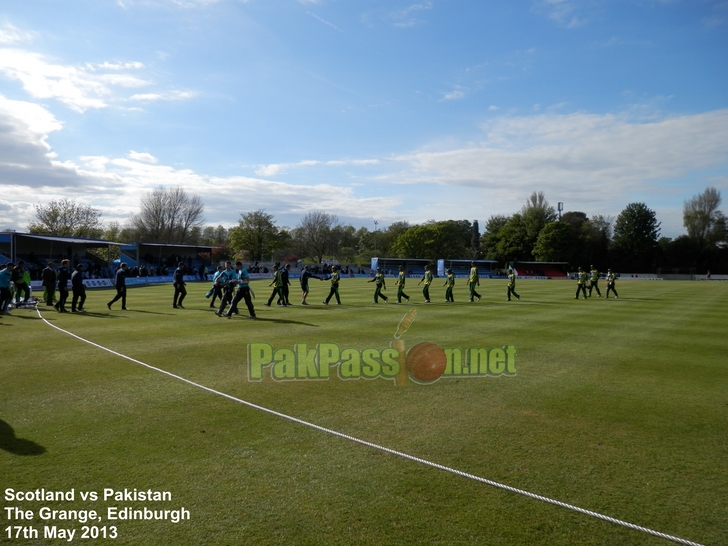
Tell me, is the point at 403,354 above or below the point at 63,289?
below

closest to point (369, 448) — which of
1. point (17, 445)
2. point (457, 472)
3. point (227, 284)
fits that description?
point (457, 472)

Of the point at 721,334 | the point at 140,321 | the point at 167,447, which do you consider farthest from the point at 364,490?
the point at 721,334

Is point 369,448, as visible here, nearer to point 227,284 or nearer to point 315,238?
point 227,284

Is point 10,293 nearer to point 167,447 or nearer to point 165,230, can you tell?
point 167,447

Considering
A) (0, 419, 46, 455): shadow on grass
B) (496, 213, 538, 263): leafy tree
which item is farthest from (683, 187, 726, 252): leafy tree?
(0, 419, 46, 455): shadow on grass

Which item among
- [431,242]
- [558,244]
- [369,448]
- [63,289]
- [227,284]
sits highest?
[431,242]

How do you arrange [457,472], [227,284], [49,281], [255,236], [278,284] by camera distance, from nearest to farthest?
1. [457,472]
2. [227,284]
3. [49,281]
4. [278,284]
5. [255,236]

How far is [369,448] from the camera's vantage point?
544cm

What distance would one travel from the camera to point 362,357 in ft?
33.9

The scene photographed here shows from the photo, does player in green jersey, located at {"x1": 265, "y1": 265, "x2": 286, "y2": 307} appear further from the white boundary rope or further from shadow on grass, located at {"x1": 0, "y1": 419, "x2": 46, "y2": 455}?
shadow on grass, located at {"x1": 0, "y1": 419, "x2": 46, "y2": 455}

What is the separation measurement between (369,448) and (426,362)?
4772 mm

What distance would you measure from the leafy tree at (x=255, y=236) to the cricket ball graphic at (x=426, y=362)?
80.4 meters

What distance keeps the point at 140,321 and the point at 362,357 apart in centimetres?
932

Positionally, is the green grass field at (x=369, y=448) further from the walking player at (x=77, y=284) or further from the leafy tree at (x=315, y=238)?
the leafy tree at (x=315, y=238)
